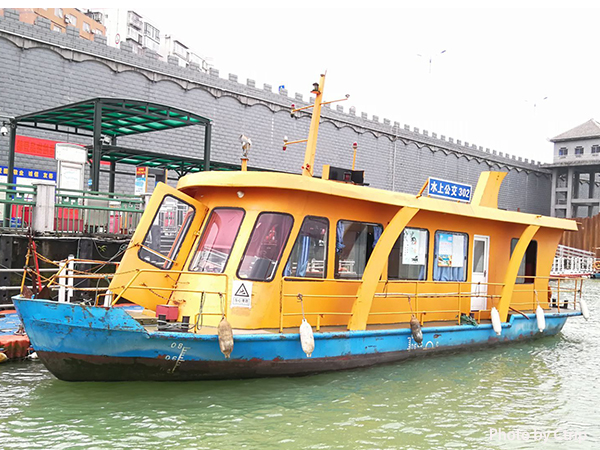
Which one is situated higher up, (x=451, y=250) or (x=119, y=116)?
(x=119, y=116)

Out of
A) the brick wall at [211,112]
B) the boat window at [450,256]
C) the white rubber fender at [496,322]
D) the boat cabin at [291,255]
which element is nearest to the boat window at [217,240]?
the boat cabin at [291,255]

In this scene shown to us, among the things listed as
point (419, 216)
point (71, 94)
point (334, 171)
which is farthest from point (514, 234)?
point (71, 94)

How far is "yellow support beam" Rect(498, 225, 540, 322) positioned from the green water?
176cm

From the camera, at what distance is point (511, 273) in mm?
10469

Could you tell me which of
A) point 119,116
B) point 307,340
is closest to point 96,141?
point 119,116

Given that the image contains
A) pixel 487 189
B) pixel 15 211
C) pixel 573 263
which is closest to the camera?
pixel 487 189

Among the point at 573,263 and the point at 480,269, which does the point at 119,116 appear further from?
the point at 573,263

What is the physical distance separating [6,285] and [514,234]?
995 cm

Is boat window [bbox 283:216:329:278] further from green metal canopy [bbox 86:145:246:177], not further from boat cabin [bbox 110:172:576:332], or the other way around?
green metal canopy [bbox 86:145:246:177]

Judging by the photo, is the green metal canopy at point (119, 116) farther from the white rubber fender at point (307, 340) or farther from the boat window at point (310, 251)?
the white rubber fender at point (307, 340)

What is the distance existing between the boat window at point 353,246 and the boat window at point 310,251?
265 millimetres

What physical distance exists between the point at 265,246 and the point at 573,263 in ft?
115

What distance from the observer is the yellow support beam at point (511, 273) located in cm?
1044

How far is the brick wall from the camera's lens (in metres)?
20.8
